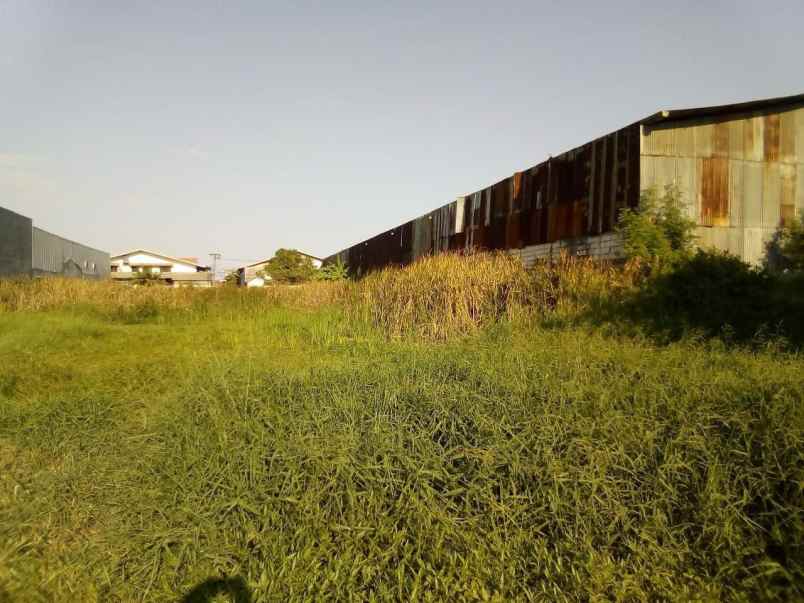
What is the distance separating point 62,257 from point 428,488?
3372 cm

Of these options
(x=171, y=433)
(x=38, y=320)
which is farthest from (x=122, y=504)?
(x=38, y=320)

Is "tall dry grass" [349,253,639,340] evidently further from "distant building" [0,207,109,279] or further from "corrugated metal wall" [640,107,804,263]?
"distant building" [0,207,109,279]

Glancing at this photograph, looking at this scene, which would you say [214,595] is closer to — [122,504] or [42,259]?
[122,504]

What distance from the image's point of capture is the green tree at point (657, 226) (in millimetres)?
10273

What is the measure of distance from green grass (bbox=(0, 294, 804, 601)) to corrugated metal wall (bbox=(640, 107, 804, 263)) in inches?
290

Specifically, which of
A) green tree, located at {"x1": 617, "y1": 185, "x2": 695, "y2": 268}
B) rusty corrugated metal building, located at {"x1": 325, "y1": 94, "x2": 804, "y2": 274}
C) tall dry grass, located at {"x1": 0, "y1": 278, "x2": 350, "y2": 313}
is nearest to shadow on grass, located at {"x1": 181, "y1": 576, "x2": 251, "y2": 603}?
green tree, located at {"x1": 617, "y1": 185, "x2": 695, "y2": 268}

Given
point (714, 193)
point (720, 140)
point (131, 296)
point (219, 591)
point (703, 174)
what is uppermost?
point (720, 140)

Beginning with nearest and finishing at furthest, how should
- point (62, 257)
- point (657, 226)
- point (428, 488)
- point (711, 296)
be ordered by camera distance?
point (428, 488), point (711, 296), point (657, 226), point (62, 257)

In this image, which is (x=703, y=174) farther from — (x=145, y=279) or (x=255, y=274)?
(x=255, y=274)

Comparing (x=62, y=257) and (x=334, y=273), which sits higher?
(x=62, y=257)

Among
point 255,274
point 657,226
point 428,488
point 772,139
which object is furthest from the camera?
point 255,274

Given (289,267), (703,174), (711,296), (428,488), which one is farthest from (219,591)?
(289,267)

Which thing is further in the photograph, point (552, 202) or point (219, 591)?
point (552, 202)

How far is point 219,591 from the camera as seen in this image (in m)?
2.74
